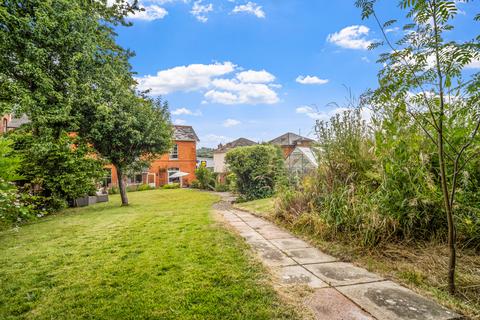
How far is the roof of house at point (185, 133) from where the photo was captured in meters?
27.2

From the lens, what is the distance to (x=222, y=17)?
889 centimetres

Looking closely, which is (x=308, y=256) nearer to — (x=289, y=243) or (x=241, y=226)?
(x=289, y=243)

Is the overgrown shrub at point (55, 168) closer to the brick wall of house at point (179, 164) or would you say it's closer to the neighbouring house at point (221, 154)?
the neighbouring house at point (221, 154)

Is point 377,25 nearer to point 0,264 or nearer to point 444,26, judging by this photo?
point 444,26

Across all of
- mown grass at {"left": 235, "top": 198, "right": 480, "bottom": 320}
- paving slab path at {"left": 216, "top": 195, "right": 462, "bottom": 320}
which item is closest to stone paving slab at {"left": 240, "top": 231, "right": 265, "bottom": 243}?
paving slab path at {"left": 216, "top": 195, "right": 462, "bottom": 320}

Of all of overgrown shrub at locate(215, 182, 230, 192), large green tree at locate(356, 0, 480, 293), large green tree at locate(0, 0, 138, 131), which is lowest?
overgrown shrub at locate(215, 182, 230, 192)

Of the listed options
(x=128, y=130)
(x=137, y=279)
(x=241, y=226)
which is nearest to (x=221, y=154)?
(x=128, y=130)

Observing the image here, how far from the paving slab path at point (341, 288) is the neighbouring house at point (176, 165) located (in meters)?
22.4

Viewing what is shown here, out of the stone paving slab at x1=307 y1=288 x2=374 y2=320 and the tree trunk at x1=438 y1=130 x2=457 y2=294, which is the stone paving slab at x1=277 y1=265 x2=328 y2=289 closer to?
the stone paving slab at x1=307 y1=288 x2=374 y2=320

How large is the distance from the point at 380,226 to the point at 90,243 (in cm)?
478


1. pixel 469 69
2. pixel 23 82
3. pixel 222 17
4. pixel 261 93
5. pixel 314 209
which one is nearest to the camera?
pixel 469 69

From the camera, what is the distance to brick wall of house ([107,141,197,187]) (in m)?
26.1

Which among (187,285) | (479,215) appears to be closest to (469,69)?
(479,215)

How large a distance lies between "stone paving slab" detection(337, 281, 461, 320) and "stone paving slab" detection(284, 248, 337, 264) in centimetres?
82
